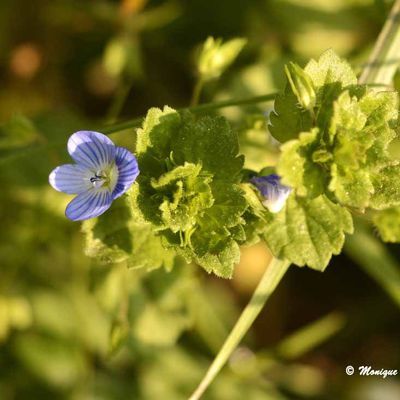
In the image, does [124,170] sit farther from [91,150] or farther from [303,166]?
[303,166]

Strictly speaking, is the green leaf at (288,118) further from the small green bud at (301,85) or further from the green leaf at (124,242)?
the green leaf at (124,242)

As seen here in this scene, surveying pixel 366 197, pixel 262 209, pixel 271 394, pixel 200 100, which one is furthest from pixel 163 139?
pixel 271 394

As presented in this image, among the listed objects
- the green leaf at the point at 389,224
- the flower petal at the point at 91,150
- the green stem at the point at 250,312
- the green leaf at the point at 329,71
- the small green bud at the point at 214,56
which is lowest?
the green stem at the point at 250,312

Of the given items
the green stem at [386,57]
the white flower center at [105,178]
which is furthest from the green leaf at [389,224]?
the white flower center at [105,178]

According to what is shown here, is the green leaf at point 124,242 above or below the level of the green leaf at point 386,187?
below

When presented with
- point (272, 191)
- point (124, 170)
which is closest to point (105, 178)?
point (124, 170)

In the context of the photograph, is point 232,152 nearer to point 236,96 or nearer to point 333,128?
point 333,128
